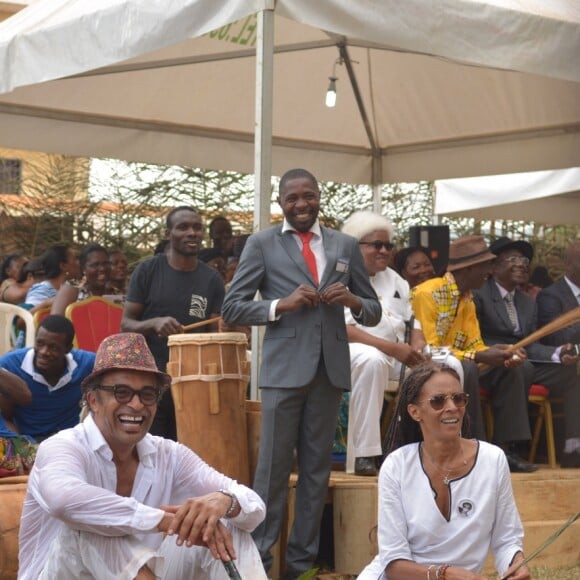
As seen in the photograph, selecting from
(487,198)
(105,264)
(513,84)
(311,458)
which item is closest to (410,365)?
(311,458)

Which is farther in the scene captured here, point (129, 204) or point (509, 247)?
point (129, 204)

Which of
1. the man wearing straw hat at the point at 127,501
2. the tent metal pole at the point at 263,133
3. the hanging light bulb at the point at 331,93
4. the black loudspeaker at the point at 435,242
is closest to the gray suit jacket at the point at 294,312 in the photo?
the tent metal pole at the point at 263,133

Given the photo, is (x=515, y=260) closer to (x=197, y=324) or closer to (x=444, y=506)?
(x=197, y=324)

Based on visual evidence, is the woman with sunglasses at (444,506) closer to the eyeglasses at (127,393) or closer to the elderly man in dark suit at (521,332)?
the eyeglasses at (127,393)

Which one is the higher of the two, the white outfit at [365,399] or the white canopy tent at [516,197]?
the white canopy tent at [516,197]

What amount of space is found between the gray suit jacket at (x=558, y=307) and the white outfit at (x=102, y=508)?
4890mm

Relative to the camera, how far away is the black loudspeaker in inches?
404

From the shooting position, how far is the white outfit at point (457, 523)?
15.8 ft

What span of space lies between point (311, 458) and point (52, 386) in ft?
5.89

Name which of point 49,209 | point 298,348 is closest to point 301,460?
point 298,348

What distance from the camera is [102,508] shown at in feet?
14.9

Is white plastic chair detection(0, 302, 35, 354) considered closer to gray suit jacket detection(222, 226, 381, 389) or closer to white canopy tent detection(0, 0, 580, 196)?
white canopy tent detection(0, 0, 580, 196)

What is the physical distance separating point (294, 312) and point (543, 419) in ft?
10.4

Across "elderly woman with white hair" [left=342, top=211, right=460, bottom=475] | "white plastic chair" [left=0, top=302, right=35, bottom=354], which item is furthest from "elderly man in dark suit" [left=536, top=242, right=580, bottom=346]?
"white plastic chair" [left=0, top=302, right=35, bottom=354]
